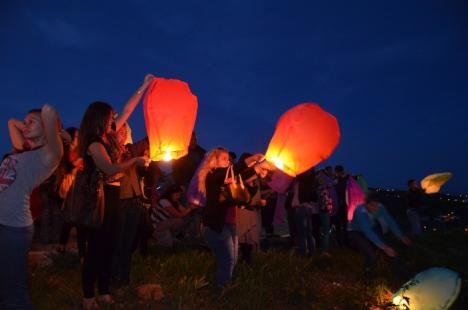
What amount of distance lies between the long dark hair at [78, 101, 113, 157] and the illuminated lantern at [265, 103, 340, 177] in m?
1.47

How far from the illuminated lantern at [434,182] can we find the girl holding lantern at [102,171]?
30.4ft

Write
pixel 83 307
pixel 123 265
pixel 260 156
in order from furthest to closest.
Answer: pixel 123 265, pixel 260 156, pixel 83 307

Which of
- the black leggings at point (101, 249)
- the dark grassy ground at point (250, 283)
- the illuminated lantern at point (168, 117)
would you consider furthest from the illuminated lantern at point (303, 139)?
the dark grassy ground at point (250, 283)

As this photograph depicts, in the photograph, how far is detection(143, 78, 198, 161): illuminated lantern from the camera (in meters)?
4.05

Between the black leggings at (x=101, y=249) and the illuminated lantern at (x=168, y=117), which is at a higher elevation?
the illuminated lantern at (x=168, y=117)

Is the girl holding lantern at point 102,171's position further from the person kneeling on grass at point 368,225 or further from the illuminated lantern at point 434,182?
the illuminated lantern at point 434,182

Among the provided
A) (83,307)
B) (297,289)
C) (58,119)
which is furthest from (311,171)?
(58,119)

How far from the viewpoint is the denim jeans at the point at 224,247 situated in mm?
4523

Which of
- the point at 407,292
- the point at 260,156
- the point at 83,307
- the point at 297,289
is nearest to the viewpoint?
the point at 83,307

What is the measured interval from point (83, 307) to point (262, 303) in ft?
6.32

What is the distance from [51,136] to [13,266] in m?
0.85

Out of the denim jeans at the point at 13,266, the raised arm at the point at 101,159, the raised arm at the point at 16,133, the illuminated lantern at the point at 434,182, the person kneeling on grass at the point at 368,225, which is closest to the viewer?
the denim jeans at the point at 13,266

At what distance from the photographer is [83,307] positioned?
3930 millimetres

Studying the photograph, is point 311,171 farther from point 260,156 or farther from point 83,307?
point 83,307
